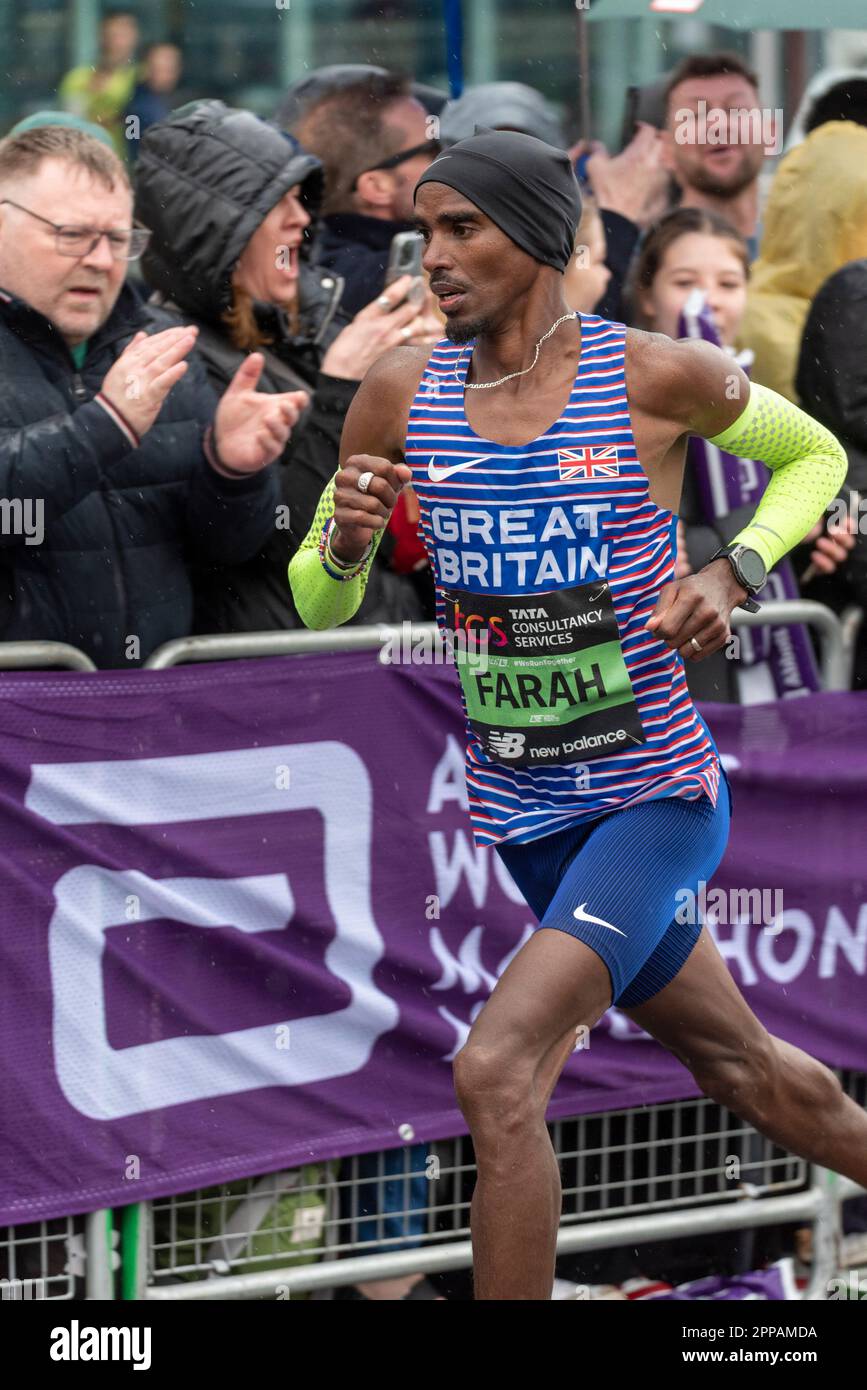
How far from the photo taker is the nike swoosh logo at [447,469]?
420 centimetres

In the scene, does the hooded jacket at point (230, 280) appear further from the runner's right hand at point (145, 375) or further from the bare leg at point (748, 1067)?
the bare leg at point (748, 1067)

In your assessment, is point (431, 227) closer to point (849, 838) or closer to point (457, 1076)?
point (457, 1076)

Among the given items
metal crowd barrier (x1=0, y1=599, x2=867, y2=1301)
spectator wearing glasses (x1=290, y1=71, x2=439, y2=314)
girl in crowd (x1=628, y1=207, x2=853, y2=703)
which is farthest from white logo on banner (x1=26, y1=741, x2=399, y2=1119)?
spectator wearing glasses (x1=290, y1=71, x2=439, y2=314)

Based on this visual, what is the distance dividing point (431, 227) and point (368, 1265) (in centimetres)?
267

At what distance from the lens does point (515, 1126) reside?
3797 mm

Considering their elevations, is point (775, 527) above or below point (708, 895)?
above

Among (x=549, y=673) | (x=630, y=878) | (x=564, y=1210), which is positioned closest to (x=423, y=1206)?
(x=564, y=1210)

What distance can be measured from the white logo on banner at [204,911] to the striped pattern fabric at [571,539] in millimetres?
823

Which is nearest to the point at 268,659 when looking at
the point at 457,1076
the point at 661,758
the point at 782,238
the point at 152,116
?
the point at 661,758

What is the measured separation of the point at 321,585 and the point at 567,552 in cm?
61

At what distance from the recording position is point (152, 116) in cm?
970

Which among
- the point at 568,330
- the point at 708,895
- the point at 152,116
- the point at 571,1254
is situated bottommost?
the point at 571,1254

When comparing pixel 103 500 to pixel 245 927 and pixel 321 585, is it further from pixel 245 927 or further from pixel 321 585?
pixel 245 927

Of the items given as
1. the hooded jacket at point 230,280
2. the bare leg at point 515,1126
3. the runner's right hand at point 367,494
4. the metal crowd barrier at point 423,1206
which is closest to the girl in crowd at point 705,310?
the metal crowd barrier at point 423,1206
